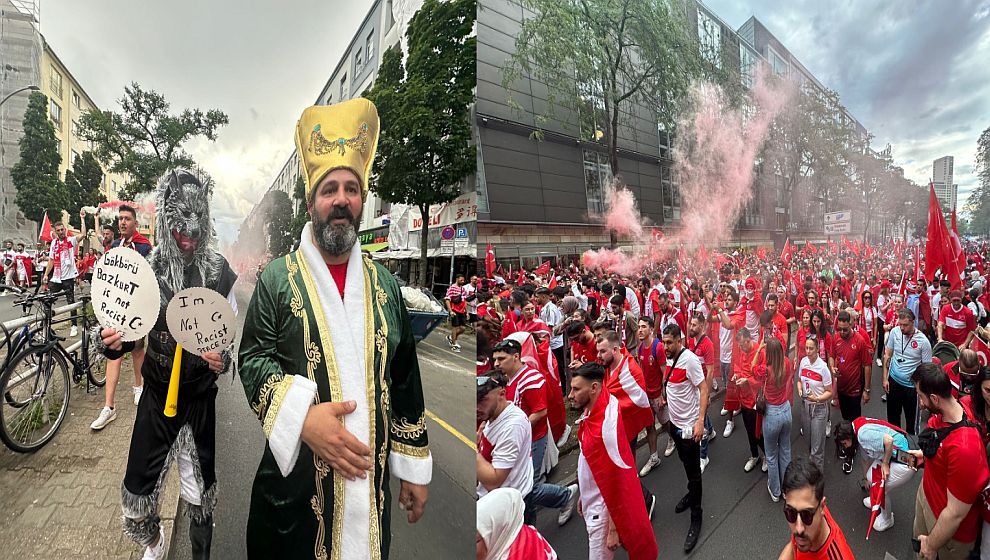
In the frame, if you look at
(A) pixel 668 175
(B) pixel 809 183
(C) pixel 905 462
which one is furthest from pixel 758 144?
(C) pixel 905 462

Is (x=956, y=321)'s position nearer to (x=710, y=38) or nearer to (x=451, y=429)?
(x=710, y=38)

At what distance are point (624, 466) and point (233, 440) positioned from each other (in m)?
1.48

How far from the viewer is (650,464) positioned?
127 inches

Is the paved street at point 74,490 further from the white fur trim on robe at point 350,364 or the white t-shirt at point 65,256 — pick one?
the white fur trim on robe at point 350,364

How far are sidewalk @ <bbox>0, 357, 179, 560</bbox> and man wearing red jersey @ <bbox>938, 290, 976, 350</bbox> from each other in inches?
241

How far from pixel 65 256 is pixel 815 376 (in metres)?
4.33

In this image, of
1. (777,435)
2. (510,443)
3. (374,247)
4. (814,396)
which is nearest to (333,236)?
(374,247)

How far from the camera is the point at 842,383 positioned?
4.25 meters

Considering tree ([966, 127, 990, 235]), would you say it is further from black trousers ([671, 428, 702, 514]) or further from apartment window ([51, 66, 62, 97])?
apartment window ([51, 66, 62, 97])

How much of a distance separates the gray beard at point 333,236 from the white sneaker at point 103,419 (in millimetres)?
605

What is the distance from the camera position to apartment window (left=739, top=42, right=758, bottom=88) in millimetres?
2467

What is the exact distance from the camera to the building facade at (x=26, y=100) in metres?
1.11

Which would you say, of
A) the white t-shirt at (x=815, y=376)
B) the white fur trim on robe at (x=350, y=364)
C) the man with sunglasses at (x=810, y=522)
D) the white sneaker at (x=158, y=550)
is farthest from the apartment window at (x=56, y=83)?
the white t-shirt at (x=815, y=376)

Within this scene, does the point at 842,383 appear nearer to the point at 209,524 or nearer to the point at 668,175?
the point at 668,175
